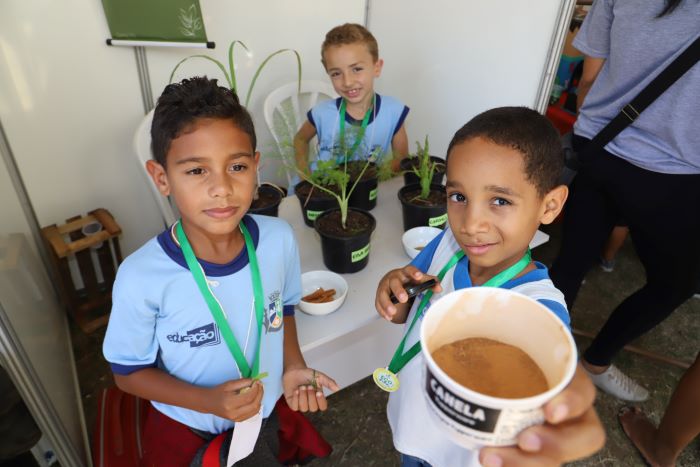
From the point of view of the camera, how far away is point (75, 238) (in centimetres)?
194

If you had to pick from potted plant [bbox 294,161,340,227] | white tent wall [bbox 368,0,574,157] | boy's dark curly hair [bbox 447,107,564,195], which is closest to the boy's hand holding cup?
boy's dark curly hair [bbox 447,107,564,195]

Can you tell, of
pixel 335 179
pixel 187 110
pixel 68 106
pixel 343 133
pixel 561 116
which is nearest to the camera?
pixel 187 110

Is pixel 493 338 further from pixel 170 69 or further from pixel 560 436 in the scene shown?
pixel 170 69

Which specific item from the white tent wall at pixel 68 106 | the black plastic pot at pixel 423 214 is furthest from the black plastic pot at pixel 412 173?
the white tent wall at pixel 68 106

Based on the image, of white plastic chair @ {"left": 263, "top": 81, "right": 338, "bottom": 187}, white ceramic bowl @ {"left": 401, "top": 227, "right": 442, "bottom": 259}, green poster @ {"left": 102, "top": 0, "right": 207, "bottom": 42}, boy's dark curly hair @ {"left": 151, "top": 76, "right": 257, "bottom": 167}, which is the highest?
green poster @ {"left": 102, "top": 0, "right": 207, "bottom": 42}

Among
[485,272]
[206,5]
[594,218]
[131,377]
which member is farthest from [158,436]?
[206,5]

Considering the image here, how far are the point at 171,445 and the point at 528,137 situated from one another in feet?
3.28

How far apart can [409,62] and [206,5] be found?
122 cm

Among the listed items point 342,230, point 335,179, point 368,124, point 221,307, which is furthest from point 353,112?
point 221,307

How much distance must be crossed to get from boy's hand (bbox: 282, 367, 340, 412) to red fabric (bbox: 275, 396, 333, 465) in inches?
4.2

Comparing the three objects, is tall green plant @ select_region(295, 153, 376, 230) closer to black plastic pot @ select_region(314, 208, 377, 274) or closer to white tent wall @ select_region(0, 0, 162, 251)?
black plastic pot @ select_region(314, 208, 377, 274)

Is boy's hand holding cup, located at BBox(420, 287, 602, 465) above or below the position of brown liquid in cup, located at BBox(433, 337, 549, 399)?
above

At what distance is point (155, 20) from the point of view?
187 centimetres

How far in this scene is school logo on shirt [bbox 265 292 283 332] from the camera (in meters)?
0.97
